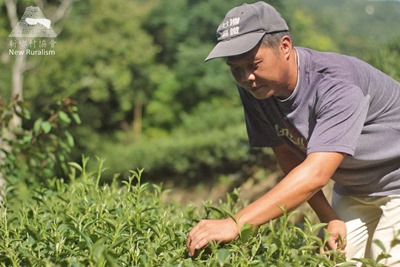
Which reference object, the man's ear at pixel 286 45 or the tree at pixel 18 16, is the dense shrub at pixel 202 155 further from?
the man's ear at pixel 286 45

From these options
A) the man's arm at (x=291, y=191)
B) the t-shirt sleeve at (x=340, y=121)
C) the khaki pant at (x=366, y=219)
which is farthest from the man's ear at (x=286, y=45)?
the khaki pant at (x=366, y=219)

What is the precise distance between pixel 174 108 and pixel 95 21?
178 inches

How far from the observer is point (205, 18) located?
24625mm

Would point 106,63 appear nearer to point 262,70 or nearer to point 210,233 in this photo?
point 262,70

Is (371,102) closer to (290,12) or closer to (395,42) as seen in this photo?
(395,42)

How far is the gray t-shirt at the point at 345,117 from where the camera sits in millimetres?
2574

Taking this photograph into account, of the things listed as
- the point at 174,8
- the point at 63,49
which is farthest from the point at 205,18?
the point at 63,49

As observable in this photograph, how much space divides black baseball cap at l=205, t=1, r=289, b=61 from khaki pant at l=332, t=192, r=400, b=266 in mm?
1015

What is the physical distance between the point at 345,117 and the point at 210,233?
71 cm

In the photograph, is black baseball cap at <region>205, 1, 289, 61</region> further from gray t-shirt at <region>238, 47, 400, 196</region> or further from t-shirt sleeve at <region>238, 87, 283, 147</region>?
t-shirt sleeve at <region>238, 87, 283, 147</region>

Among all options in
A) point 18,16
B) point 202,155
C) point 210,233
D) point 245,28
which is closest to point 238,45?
point 245,28

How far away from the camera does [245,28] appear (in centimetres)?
Result: 269

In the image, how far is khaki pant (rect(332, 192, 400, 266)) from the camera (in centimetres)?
313

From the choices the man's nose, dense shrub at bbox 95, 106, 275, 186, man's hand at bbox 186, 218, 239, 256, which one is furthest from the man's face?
dense shrub at bbox 95, 106, 275, 186
